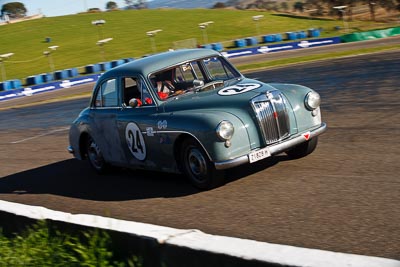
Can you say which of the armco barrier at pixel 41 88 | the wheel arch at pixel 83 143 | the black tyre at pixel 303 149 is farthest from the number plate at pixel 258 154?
the armco barrier at pixel 41 88

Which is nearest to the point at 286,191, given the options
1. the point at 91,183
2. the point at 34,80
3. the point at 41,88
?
the point at 91,183

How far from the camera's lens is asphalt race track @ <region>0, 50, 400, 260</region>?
5.09 m

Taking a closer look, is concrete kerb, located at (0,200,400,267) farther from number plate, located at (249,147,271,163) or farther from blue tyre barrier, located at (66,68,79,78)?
blue tyre barrier, located at (66,68,79,78)

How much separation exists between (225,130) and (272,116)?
2.31ft

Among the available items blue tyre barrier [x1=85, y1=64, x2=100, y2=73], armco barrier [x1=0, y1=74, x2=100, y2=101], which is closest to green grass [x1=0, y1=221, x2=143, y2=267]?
armco barrier [x1=0, y1=74, x2=100, y2=101]

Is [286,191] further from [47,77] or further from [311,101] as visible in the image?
[47,77]

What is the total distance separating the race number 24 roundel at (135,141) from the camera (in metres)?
7.82

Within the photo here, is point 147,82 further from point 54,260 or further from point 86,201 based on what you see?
point 54,260

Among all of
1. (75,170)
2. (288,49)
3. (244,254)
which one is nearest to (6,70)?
(288,49)

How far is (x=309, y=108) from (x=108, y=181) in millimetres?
3115

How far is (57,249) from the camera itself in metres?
4.90

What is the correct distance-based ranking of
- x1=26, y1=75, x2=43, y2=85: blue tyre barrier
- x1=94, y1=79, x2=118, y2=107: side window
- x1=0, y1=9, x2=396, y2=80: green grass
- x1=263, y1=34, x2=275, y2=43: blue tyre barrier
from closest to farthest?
x1=94, y1=79, x2=118, y2=107: side window, x1=26, y1=75, x2=43, y2=85: blue tyre barrier, x1=263, y1=34, x2=275, y2=43: blue tyre barrier, x1=0, y1=9, x2=396, y2=80: green grass

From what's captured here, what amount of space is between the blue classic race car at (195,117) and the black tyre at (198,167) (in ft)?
0.04

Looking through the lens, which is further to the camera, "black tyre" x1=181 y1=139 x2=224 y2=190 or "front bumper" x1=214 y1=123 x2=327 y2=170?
"black tyre" x1=181 y1=139 x2=224 y2=190
